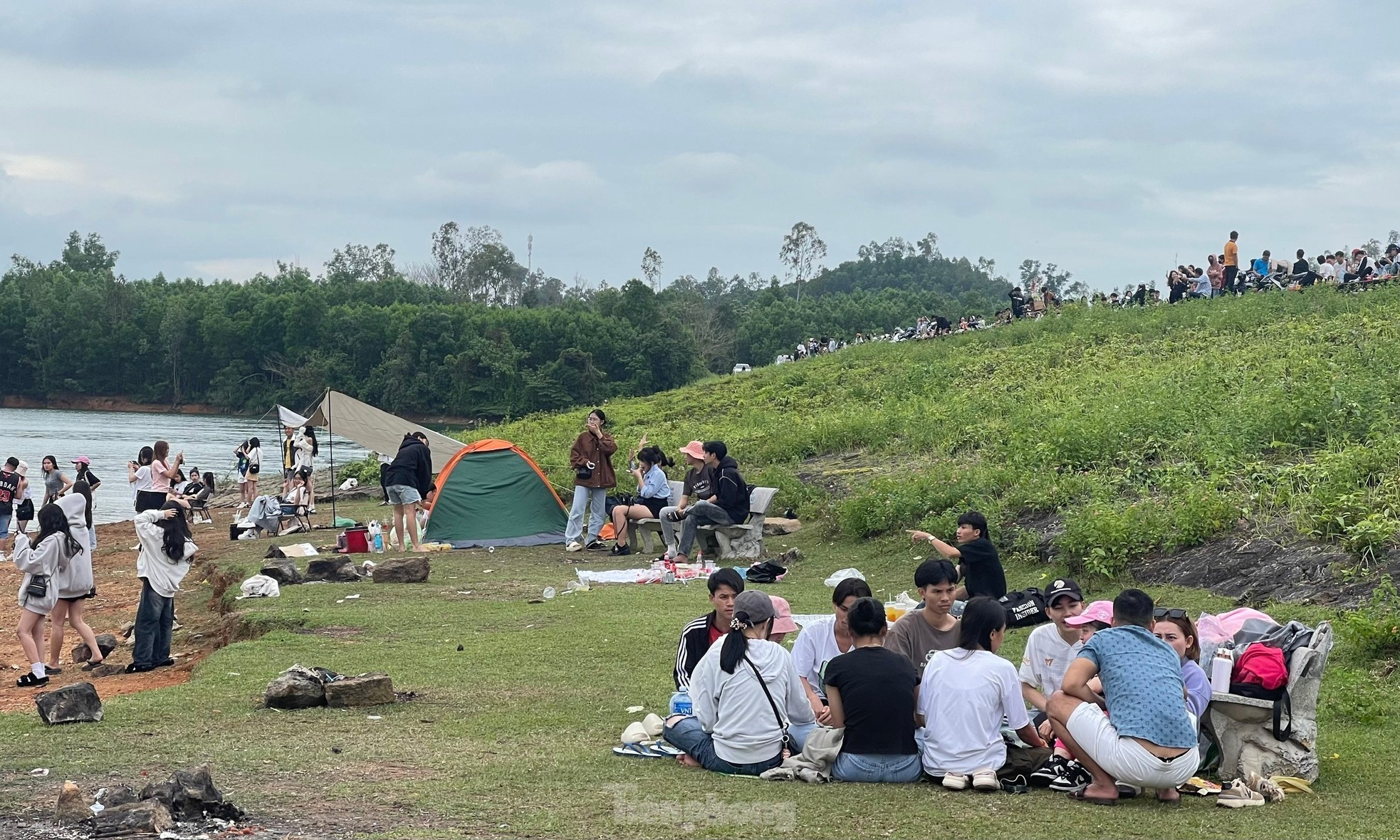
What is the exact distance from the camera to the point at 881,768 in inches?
239

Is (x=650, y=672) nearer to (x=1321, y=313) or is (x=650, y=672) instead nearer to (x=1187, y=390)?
(x=1187, y=390)

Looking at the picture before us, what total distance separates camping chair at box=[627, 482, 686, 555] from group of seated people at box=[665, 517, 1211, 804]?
9.29 meters

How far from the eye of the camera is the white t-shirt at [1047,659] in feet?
22.5

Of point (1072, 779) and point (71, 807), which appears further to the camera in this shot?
point (1072, 779)

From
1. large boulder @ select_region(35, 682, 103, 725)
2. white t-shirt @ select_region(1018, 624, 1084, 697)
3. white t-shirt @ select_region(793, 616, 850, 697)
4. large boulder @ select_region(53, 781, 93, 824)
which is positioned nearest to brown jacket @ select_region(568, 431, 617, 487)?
large boulder @ select_region(35, 682, 103, 725)

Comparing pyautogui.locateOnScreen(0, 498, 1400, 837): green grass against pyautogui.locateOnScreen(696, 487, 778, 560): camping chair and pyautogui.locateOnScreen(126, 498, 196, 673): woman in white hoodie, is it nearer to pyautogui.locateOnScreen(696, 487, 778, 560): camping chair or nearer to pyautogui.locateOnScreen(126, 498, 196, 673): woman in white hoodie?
pyautogui.locateOnScreen(126, 498, 196, 673): woman in white hoodie

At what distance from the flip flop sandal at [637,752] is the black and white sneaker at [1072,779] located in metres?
1.87

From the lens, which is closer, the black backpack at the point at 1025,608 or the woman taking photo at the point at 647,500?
the black backpack at the point at 1025,608

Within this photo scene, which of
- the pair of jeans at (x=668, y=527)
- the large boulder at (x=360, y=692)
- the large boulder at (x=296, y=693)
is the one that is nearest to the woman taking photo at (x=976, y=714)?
the large boulder at (x=360, y=692)

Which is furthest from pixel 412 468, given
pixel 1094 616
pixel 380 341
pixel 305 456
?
pixel 380 341

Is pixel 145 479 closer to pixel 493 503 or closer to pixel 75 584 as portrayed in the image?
pixel 493 503

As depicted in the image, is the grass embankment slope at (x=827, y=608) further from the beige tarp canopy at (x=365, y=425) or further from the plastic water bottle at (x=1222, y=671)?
the beige tarp canopy at (x=365, y=425)

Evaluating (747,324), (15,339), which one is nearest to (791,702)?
(747,324)

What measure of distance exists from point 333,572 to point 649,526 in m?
3.83
